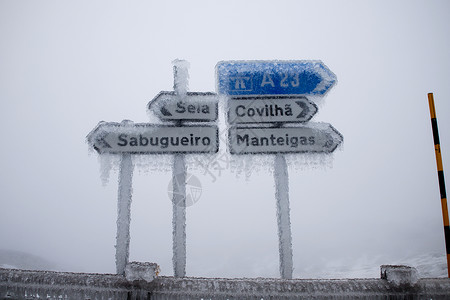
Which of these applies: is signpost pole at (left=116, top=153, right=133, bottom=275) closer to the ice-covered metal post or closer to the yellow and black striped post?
the ice-covered metal post

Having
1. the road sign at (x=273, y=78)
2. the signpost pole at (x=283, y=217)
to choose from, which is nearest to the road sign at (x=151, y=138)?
the road sign at (x=273, y=78)

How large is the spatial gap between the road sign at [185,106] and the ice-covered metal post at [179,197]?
0.08 m

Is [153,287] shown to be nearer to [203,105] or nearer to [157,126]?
[157,126]

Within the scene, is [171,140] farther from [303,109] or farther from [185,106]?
[303,109]

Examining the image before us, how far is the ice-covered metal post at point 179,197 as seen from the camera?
3.13 metres

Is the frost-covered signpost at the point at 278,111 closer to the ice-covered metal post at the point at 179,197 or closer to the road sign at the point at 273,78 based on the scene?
the road sign at the point at 273,78

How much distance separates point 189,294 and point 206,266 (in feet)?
35.9

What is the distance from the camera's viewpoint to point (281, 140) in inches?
135

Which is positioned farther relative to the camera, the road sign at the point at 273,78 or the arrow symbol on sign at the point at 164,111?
the road sign at the point at 273,78

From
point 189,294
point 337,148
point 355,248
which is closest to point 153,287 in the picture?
point 189,294

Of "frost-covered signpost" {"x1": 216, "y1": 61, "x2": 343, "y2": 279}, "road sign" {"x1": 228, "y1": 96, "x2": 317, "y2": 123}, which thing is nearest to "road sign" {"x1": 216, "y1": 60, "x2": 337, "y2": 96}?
"frost-covered signpost" {"x1": 216, "y1": 61, "x2": 343, "y2": 279}

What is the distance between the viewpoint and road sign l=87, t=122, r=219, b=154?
3266 millimetres

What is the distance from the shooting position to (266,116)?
350 cm

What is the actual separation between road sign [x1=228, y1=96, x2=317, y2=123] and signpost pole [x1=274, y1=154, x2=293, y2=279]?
560 mm
